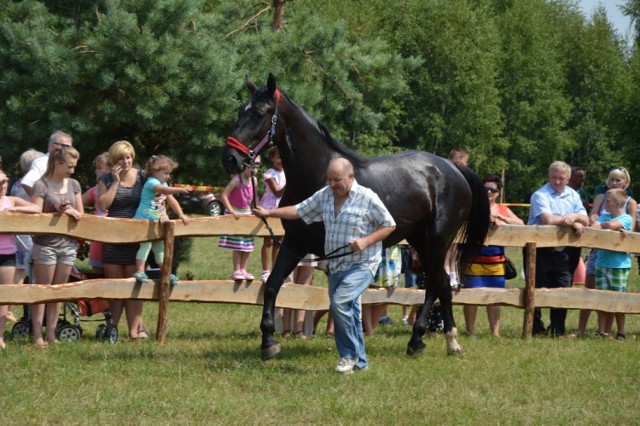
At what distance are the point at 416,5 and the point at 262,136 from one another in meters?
43.1

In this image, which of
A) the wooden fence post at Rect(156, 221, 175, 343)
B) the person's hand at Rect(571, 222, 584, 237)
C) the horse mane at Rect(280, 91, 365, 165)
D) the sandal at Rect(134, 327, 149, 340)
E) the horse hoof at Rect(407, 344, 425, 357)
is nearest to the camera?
the horse mane at Rect(280, 91, 365, 165)

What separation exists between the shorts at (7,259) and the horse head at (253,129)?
103 inches

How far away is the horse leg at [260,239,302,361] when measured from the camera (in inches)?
305

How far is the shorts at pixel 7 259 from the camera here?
28.7 ft

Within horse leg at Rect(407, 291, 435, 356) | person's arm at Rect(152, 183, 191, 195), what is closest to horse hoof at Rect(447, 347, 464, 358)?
horse leg at Rect(407, 291, 435, 356)

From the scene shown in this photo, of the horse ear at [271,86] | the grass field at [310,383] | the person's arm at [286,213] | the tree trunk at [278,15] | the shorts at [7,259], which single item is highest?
the tree trunk at [278,15]

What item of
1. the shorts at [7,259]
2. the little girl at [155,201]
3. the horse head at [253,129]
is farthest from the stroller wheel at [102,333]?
the horse head at [253,129]

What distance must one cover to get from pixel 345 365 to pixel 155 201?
9.58 feet

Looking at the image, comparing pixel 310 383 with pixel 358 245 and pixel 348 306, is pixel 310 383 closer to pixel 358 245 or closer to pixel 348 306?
pixel 348 306

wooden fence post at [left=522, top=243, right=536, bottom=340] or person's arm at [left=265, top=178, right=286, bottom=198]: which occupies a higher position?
person's arm at [left=265, top=178, right=286, bottom=198]

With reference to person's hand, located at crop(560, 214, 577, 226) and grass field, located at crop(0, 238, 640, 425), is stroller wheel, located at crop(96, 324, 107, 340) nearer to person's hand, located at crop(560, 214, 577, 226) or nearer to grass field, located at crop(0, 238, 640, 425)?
grass field, located at crop(0, 238, 640, 425)

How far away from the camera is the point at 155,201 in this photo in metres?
9.13

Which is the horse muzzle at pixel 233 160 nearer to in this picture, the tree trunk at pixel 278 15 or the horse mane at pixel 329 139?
the horse mane at pixel 329 139

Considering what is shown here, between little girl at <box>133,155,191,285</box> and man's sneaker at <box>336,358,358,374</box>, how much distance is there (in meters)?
2.28
